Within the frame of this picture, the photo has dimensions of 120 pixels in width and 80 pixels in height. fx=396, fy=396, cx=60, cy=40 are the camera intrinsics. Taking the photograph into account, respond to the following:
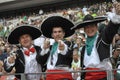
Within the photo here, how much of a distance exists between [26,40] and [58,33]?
1.46ft

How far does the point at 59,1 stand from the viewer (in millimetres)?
13836

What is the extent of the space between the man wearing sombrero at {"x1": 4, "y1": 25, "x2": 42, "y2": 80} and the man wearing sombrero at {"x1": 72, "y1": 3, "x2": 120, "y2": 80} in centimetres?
62

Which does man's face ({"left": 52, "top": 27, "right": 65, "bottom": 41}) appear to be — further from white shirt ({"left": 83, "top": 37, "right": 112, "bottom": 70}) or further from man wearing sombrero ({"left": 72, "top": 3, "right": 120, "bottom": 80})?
white shirt ({"left": 83, "top": 37, "right": 112, "bottom": 70})

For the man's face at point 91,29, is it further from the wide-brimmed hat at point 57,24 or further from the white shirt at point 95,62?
the wide-brimmed hat at point 57,24

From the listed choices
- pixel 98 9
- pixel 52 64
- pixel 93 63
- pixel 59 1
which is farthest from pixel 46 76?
pixel 59 1

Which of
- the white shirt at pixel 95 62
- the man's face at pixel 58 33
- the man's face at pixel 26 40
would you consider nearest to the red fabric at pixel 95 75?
the white shirt at pixel 95 62

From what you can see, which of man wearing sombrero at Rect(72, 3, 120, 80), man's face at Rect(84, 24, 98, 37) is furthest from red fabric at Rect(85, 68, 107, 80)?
man's face at Rect(84, 24, 98, 37)

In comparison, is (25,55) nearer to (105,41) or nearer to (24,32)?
(24,32)

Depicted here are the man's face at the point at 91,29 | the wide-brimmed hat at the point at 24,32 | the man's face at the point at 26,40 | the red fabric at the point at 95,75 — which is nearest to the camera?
the red fabric at the point at 95,75

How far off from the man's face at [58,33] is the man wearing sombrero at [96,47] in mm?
205

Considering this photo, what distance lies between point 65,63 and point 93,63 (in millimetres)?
331

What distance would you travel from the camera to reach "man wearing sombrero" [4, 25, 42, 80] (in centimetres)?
459

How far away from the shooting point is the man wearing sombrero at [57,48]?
431 centimetres

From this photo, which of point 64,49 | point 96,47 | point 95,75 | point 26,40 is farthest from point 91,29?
point 26,40
